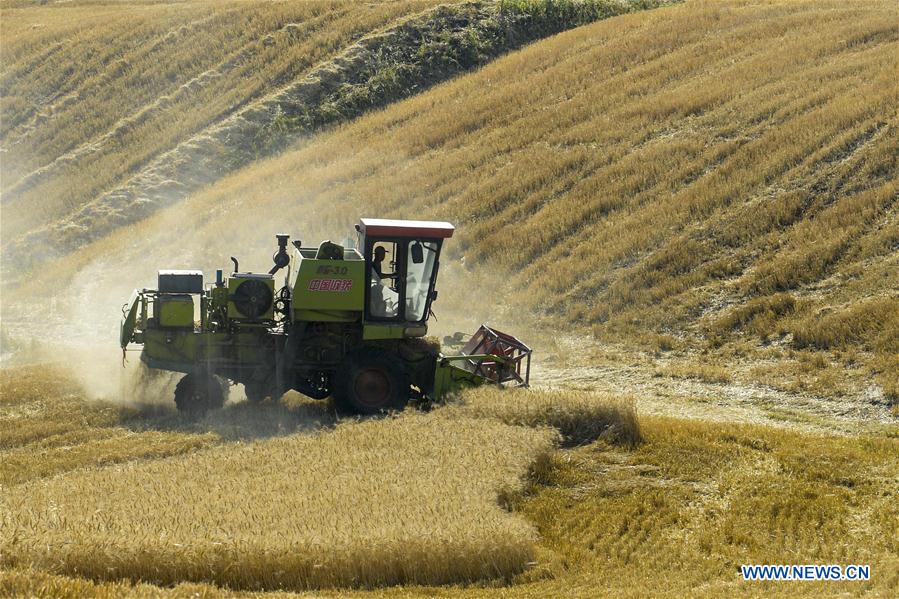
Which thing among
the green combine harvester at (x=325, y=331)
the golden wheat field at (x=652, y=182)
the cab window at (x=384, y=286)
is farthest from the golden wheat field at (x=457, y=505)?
the golden wheat field at (x=652, y=182)

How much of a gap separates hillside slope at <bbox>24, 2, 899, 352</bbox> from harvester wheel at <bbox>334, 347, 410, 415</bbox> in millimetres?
6284

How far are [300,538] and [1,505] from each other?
10.9ft

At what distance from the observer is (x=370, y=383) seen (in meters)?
15.2

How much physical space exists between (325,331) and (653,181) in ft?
41.5

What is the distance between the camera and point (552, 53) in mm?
37531

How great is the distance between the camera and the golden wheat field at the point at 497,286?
9930 mm

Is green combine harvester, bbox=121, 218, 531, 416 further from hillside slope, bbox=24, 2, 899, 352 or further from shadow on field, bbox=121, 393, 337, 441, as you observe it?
hillside slope, bbox=24, 2, 899, 352

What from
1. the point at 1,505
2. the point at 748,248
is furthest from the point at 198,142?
the point at 1,505

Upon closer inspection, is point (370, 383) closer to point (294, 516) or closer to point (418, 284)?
point (418, 284)

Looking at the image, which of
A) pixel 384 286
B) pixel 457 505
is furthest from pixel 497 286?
pixel 457 505

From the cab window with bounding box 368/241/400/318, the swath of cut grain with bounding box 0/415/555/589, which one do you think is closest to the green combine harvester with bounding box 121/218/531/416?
the cab window with bounding box 368/241/400/318

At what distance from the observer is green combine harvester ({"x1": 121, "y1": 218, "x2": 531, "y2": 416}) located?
15.0 meters

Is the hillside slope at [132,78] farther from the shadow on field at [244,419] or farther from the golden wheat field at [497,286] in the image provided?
the shadow on field at [244,419]

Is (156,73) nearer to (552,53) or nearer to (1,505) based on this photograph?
(552,53)
